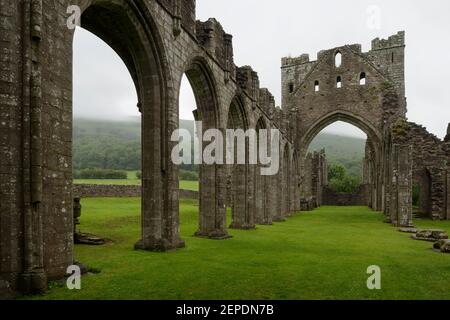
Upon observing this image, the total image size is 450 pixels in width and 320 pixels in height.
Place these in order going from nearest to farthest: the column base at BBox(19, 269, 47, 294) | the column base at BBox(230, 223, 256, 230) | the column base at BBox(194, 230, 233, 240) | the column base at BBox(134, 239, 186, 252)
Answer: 1. the column base at BBox(19, 269, 47, 294)
2. the column base at BBox(134, 239, 186, 252)
3. the column base at BBox(194, 230, 233, 240)
4. the column base at BBox(230, 223, 256, 230)

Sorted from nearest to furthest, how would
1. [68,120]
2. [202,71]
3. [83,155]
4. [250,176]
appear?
1. [68,120]
2. [202,71]
3. [250,176]
4. [83,155]

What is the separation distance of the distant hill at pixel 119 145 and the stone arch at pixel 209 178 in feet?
132

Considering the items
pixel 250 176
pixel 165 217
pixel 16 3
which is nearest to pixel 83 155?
pixel 250 176

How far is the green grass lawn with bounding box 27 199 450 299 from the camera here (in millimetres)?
5660

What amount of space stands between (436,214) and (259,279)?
64.1ft

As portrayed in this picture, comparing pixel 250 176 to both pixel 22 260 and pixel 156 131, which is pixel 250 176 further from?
pixel 22 260

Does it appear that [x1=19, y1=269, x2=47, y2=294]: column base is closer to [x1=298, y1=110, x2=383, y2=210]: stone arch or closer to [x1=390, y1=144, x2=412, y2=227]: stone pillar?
[x1=390, y1=144, x2=412, y2=227]: stone pillar

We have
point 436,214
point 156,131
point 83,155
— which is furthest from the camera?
point 83,155

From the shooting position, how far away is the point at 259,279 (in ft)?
21.7

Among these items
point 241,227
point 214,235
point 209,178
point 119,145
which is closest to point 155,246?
point 214,235

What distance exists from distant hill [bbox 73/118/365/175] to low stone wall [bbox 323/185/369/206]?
24715 mm

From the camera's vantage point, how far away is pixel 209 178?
12703mm

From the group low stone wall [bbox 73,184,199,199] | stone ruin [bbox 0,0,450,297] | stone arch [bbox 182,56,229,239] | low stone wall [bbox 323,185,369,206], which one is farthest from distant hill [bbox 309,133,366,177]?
stone arch [bbox 182,56,229,239]

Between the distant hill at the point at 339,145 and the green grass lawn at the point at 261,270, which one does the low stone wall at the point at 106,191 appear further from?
the distant hill at the point at 339,145
